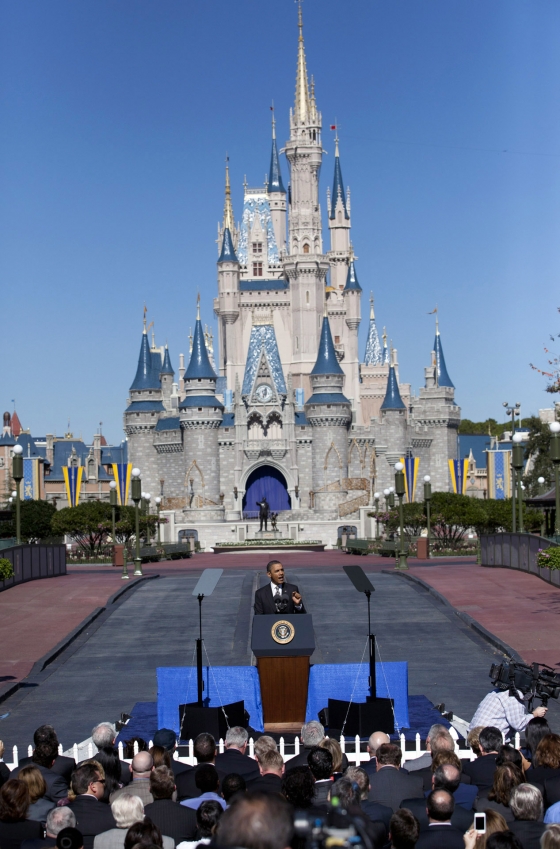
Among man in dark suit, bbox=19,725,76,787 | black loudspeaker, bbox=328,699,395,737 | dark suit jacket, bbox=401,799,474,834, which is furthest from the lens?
black loudspeaker, bbox=328,699,395,737

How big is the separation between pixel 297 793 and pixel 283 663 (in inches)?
282

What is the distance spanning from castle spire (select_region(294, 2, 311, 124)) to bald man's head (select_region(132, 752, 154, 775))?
281ft

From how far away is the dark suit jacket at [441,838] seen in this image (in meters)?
7.09

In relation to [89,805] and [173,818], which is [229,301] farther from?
[173,818]

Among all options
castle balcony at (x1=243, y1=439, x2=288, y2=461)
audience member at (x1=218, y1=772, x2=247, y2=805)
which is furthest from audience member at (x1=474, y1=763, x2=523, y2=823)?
castle balcony at (x1=243, y1=439, x2=288, y2=461)

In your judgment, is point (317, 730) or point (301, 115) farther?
Result: point (301, 115)

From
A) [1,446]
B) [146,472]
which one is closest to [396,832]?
[146,472]

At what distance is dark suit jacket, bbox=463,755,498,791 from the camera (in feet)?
30.3

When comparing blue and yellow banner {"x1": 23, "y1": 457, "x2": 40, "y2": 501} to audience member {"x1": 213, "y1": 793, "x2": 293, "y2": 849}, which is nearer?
audience member {"x1": 213, "y1": 793, "x2": 293, "y2": 849}

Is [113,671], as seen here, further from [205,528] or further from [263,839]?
[205,528]

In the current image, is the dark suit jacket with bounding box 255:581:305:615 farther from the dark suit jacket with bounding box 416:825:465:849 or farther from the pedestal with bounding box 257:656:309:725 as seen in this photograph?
the dark suit jacket with bounding box 416:825:465:849

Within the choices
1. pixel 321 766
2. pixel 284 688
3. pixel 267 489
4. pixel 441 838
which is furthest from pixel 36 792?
pixel 267 489

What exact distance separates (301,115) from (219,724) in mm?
82557

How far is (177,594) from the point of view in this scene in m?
29.9
